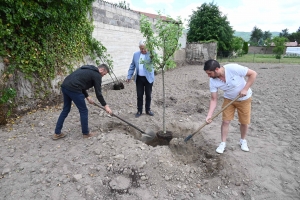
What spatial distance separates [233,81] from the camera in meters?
2.99

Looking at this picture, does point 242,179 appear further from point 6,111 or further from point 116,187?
point 6,111

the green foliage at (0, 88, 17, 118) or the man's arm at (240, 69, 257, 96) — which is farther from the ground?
the man's arm at (240, 69, 257, 96)

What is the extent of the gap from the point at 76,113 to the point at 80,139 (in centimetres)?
132

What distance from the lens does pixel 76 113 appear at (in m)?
4.83

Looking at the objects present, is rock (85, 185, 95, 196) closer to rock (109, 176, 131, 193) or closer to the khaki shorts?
rock (109, 176, 131, 193)

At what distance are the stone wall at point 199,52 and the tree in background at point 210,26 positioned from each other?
779 centimetres

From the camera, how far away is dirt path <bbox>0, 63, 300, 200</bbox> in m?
2.60

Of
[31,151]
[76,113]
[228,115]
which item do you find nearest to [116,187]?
[31,151]

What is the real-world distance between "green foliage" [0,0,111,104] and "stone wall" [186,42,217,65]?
1120 centimetres

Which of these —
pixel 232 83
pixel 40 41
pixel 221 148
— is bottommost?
pixel 221 148

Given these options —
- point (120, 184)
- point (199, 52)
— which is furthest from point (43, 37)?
point (199, 52)

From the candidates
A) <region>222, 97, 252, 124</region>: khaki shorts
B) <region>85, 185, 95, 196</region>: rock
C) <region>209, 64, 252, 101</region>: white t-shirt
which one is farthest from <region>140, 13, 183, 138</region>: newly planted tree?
<region>85, 185, 95, 196</region>: rock

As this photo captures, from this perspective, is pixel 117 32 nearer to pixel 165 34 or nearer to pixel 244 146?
pixel 165 34

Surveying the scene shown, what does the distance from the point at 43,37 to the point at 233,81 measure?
4319 millimetres
